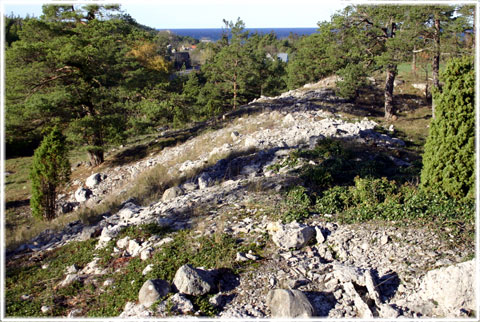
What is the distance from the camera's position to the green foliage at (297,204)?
7182mm

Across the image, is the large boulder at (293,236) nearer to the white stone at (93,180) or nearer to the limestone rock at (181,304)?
the limestone rock at (181,304)

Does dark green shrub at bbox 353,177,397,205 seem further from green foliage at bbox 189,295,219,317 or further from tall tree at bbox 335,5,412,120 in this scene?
tall tree at bbox 335,5,412,120

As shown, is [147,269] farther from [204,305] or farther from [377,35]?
[377,35]

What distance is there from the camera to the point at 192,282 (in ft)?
17.4

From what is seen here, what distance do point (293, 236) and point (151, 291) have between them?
2.58 m

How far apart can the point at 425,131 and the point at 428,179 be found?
38.4ft

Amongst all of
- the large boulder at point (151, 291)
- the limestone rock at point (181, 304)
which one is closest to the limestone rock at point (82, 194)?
the large boulder at point (151, 291)

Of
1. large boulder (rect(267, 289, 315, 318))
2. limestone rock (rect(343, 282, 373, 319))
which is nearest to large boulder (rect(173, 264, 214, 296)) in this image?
large boulder (rect(267, 289, 315, 318))

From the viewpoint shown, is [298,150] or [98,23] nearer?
[298,150]

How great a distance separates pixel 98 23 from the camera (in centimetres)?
1605

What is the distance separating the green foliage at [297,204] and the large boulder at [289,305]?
2.23m

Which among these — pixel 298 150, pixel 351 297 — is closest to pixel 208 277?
pixel 351 297

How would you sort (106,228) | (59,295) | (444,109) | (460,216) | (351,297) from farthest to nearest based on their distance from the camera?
(106,228)
(444,109)
(460,216)
(59,295)
(351,297)

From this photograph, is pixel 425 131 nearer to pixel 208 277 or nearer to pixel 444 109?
pixel 444 109
